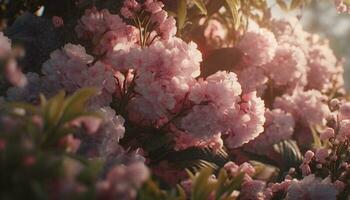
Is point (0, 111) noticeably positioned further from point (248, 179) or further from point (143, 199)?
point (248, 179)

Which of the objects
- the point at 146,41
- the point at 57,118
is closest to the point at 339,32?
the point at 146,41

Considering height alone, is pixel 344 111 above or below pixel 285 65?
above

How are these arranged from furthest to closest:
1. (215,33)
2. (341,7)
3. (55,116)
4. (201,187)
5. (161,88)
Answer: (215,33) → (341,7) → (161,88) → (201,187) → (55,116)

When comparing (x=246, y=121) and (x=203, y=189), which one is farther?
(x=246, y=121)

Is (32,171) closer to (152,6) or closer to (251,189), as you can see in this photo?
(251,189)

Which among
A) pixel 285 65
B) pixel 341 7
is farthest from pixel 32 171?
pixel 285 65

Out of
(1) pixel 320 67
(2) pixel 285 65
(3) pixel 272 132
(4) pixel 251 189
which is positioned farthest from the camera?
(1) pixel 320 67

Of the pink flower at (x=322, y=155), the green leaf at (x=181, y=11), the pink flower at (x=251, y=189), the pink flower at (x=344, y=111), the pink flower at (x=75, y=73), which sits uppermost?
the green leaf at (x=181, y=11)

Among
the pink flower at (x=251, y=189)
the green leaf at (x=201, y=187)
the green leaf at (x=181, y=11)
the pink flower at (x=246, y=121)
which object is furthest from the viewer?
the green leaf at (x=181, y=11)

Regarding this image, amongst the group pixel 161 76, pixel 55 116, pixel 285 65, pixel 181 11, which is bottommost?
pixel 285 65

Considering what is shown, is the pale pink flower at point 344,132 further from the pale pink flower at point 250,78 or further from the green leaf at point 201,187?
the green leaf at point 201,187

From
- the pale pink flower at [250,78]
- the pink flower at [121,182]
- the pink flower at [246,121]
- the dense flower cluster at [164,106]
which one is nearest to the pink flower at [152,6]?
the dense flower cluster at [164,106]
